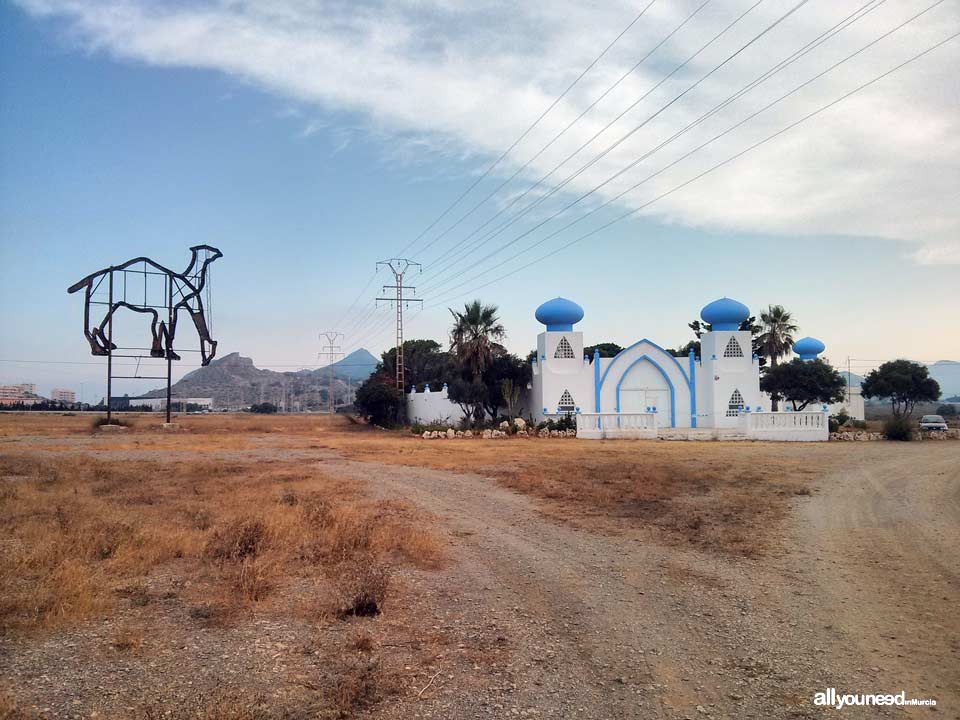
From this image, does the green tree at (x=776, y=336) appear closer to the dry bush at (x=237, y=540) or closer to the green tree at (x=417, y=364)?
the green tree at (x=417, y=364)

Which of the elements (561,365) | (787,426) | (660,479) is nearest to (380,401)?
(561,365)

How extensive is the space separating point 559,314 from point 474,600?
3455 cm

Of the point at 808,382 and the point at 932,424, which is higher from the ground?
the point at 808,382

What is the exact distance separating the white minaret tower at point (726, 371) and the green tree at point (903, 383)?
1711 centimetres

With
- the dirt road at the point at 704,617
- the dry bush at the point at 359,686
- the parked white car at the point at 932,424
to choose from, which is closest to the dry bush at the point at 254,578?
the dirt road at the point at 704,617

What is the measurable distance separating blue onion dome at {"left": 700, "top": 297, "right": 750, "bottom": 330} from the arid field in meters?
26.0

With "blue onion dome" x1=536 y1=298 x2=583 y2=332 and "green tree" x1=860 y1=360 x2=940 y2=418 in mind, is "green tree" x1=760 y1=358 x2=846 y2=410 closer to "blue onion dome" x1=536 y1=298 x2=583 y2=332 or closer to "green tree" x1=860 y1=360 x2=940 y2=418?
"green tree" x1=860 y1=360 x2=940 y2=418

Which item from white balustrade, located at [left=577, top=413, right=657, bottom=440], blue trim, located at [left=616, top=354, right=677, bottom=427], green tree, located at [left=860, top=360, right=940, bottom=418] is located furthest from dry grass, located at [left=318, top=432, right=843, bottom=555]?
green tree, located at [left=860, top=360, right=940, bottom=418]

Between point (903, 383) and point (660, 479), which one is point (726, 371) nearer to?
point (903, 383)

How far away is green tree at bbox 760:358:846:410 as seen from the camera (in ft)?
155

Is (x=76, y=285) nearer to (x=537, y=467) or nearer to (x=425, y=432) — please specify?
(x=425, y=432)

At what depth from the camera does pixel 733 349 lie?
41.1m

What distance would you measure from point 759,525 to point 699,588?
407 centimetres

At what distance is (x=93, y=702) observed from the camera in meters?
4.89
